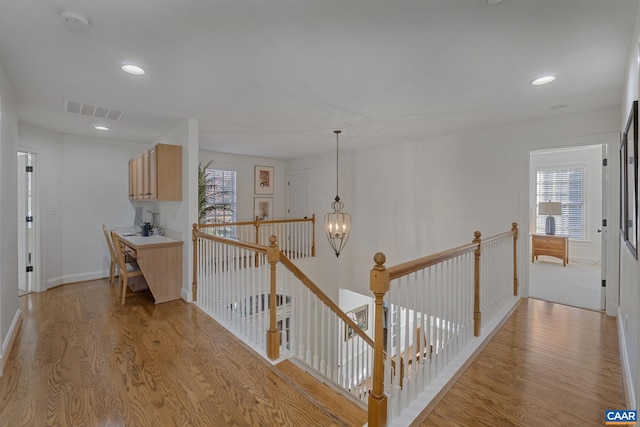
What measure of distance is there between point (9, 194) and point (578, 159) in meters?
9.24

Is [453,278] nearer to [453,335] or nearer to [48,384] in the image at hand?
[453,335]

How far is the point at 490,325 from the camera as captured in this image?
10.5 feet

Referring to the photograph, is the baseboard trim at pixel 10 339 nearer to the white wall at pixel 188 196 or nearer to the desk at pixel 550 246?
the white wall at pixel 188 196

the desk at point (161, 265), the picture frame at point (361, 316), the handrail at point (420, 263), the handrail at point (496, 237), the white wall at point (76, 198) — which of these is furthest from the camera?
the picture frame at point (361, 316)

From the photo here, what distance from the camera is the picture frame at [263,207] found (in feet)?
22.8

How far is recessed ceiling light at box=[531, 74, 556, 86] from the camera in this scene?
8.52 feet

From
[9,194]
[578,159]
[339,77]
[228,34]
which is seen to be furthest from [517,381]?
[578,159]

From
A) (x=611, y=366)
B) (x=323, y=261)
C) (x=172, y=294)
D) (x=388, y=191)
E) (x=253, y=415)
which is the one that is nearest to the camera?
(x=253, y=415)

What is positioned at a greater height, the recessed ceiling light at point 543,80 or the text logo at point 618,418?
the recessed ceiling light at point 543,80

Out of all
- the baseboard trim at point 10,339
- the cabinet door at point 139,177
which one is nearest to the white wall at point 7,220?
the baseboard trim at point 10,339

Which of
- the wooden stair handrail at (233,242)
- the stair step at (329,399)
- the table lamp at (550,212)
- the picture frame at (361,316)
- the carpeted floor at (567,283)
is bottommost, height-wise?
the picture frame at (361,316)

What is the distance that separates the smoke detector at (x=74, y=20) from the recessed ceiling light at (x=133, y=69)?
0.53 meters

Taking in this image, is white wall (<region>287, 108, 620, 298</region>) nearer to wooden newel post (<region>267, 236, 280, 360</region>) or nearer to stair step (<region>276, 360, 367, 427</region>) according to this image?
wooden newel post (<region>267, 236, 280, 360</region>)

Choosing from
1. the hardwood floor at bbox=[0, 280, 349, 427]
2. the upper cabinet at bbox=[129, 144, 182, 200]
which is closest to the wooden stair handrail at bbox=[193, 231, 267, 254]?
the upper cabinet at bbox=[129, 144, 182, 200]
